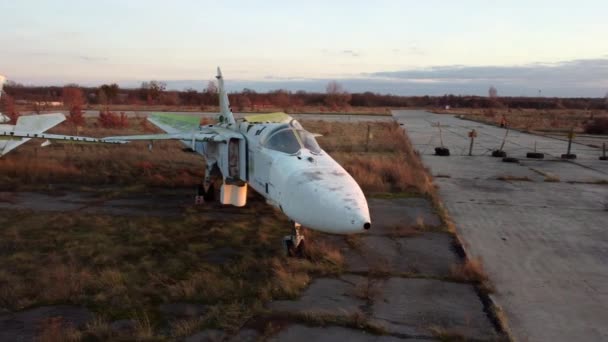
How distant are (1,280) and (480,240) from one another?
8.59m

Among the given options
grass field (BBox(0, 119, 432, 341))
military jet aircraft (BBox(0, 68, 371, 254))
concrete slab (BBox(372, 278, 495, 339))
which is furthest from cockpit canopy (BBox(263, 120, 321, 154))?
concrete slab (BBox(372, 278, 495, 339))

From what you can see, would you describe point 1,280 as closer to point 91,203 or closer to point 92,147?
point 91,203

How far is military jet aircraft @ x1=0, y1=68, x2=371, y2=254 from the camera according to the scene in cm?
611

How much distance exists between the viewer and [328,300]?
6250 millimetres

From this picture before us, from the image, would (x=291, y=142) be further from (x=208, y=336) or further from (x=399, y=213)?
(x=399, y=213)

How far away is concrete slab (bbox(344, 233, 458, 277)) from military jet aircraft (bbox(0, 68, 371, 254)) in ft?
3.99

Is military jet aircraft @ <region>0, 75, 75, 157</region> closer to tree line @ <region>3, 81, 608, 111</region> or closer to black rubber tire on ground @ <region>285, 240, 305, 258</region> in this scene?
black rubber tire on ground @ <region>285, 240, 305, 258</region>

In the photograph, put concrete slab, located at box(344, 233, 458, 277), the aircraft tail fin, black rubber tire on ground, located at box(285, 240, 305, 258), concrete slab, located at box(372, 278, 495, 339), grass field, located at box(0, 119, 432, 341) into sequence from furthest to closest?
the aircraft tail fin < black rubber tire on ground, located at box(285, 240, 305, 258) < concrete slab, located at box(344, 233, 458, 277) < grass field, located at box(0, 119, 432, 341) < concrete slab, located at box(372, 278, 495, 339)

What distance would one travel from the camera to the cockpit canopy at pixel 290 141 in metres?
8.10

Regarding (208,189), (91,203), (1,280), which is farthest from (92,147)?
(1,280)

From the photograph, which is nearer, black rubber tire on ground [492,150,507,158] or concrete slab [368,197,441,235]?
concrete slab [368,197,441,235]

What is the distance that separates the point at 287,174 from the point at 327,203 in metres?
1.31

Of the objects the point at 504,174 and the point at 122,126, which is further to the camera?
the point at 122,126

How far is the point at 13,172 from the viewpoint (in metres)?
14.7
